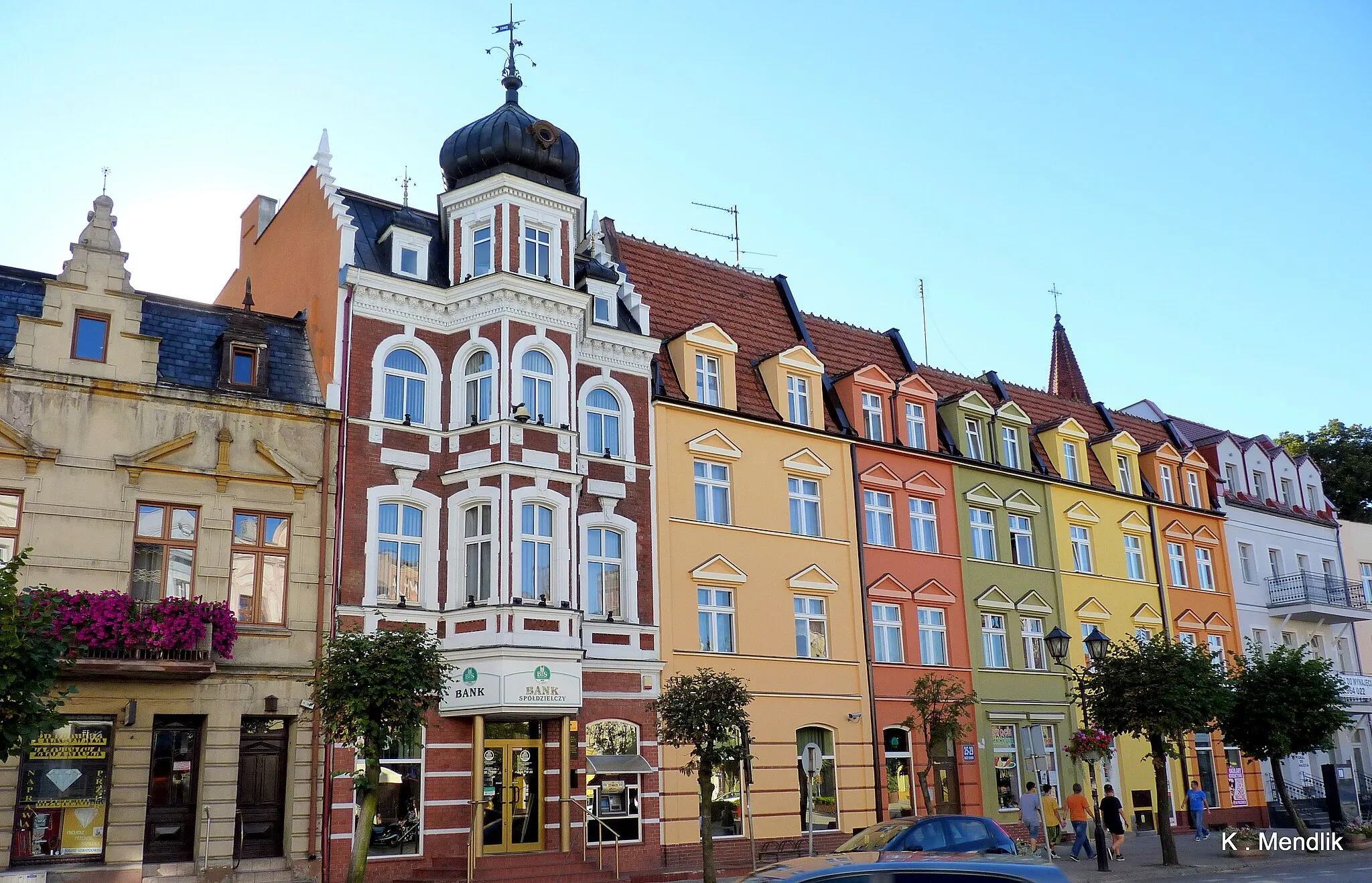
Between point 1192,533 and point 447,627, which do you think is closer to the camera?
point 447,627

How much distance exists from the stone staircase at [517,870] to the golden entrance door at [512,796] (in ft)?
2.11

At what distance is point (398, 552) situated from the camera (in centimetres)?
2594

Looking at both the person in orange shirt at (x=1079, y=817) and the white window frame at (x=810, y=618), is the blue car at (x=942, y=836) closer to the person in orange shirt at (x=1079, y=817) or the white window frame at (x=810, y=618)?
the person in orange shirt at (x=1079, y=817)

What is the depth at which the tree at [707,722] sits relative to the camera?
24188mm

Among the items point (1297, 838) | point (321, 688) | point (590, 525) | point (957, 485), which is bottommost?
point (1297, 838)

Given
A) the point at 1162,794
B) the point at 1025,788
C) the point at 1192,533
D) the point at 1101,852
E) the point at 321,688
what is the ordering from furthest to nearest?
the point at 1192,533 < the point at 1025,788 < the point at 1162,794 < the point at 1101,852 < the point at 321,688

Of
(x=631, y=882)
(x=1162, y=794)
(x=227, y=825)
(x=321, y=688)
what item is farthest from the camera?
(x=1162, y=794)

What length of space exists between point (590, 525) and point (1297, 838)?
2229 centimetres

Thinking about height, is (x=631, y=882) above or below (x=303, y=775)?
below

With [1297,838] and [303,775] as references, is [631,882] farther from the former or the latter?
[1297,838]

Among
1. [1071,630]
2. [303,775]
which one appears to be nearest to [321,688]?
[303,775]

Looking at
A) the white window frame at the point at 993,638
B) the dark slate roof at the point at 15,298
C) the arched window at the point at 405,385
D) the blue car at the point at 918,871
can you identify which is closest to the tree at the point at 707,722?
the arched window at the point at 405,385

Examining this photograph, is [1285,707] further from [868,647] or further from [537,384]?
[537,384]

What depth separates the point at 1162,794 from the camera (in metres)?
29.2
